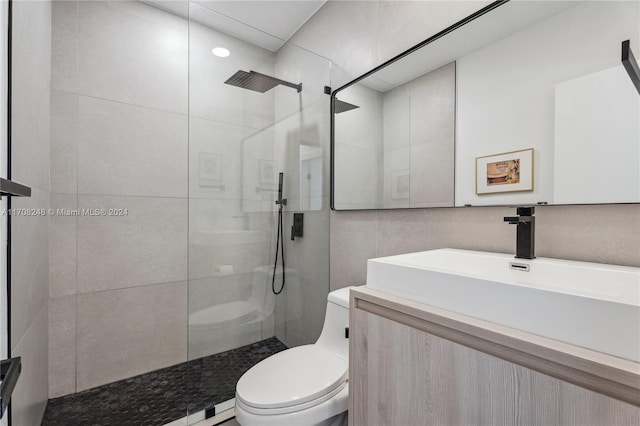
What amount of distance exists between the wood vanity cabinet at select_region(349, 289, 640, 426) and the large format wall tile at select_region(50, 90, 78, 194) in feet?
5.82

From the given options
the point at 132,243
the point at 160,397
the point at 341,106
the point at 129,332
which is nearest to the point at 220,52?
the point at 341,106

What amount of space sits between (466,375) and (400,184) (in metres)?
0.93

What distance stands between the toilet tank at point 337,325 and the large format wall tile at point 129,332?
113cm

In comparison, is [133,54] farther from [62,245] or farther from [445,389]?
[445,389]

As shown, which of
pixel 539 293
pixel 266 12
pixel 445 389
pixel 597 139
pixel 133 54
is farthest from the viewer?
pixel 266 12

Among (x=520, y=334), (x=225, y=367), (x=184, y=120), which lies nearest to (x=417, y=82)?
(x=520, y=334)

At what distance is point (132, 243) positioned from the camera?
1.88 meters

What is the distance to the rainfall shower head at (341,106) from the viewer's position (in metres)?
1.73

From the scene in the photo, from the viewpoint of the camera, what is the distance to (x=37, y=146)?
126 centimetres

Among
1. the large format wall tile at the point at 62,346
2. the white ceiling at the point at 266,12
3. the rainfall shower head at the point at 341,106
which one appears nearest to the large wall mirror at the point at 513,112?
the rainfall shower head at the point at 341,106

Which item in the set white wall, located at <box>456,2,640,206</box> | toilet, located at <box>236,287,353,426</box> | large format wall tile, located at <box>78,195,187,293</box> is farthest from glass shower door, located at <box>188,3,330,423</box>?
white wall, located at <box>456,2,640,206</box>

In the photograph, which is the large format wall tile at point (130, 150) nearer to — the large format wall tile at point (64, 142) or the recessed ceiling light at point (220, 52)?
the large format wall tile at point (64, 142)

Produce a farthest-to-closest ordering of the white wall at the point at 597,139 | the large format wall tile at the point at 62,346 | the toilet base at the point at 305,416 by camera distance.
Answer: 1. the large format wall tile at the point at 62,346
2. the toilet base at the point at 305,416
3. the white wall at the point at 597,139

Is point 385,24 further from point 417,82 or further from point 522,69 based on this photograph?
point 522,69
